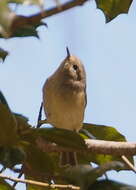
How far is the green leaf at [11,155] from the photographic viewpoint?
33.1 inches

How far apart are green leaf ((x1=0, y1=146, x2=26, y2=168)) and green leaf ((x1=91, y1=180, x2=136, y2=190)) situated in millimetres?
159

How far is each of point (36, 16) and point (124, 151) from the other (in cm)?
69

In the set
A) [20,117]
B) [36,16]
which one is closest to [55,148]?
[20,117]

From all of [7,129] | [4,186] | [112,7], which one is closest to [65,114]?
[112,7]

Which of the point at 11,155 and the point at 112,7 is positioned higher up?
the point at 112,7

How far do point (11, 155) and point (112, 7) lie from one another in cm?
65

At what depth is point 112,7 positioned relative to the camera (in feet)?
4.34

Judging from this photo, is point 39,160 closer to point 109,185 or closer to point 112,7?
point 109,185

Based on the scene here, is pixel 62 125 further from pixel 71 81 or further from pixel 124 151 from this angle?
pixel 124 151

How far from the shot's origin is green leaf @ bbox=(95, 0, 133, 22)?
1316 mm

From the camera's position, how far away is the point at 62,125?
2.57 metres

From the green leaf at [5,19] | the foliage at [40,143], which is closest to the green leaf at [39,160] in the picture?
the foliage at [40,143]

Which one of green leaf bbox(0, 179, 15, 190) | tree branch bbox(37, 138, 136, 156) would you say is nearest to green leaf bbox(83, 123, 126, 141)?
tree branch bbox(37, 138, 136, 156)

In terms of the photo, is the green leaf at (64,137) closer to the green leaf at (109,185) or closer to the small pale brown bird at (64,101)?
the green leaf at (109,185)
